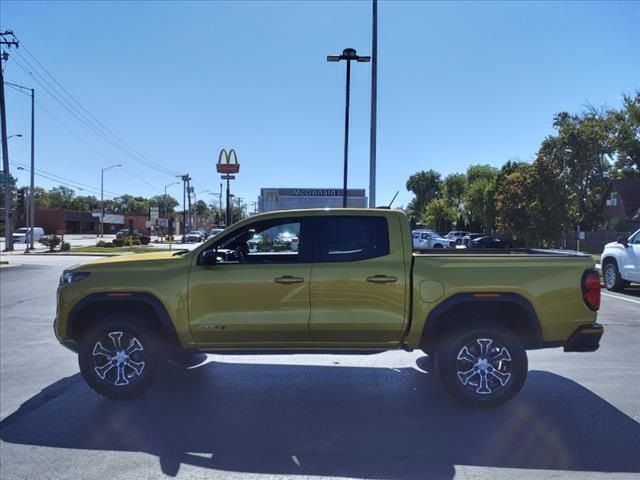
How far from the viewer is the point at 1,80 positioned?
33906 mm

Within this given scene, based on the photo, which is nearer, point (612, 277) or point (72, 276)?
point (72, 276)

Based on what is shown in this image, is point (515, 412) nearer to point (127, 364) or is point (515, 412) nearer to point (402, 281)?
point (402, 281)

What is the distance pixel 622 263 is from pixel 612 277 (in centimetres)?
87

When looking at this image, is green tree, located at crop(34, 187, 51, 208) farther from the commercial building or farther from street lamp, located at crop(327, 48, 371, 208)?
street lamp, located at crop(327, 48, 371, 208)

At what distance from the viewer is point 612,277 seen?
14.3 metres

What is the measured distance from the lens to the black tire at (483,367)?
496cm

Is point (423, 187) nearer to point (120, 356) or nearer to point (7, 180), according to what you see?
point (7, 180)

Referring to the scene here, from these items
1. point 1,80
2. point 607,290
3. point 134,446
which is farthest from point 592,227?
point 134,446

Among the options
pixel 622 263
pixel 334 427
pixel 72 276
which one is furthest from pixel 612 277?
pixel 72 276

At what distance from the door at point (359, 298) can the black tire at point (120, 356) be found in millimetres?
1688

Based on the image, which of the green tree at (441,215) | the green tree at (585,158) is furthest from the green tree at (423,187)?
the green tree at (585,158)

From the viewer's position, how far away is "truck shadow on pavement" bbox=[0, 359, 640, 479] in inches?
155

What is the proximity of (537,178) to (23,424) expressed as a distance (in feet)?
77.3

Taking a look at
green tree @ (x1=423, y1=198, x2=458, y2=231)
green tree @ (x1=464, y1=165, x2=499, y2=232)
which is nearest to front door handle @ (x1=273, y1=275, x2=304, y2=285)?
green tree @ (x1=464, y1=165, x2=499, y2=232)
